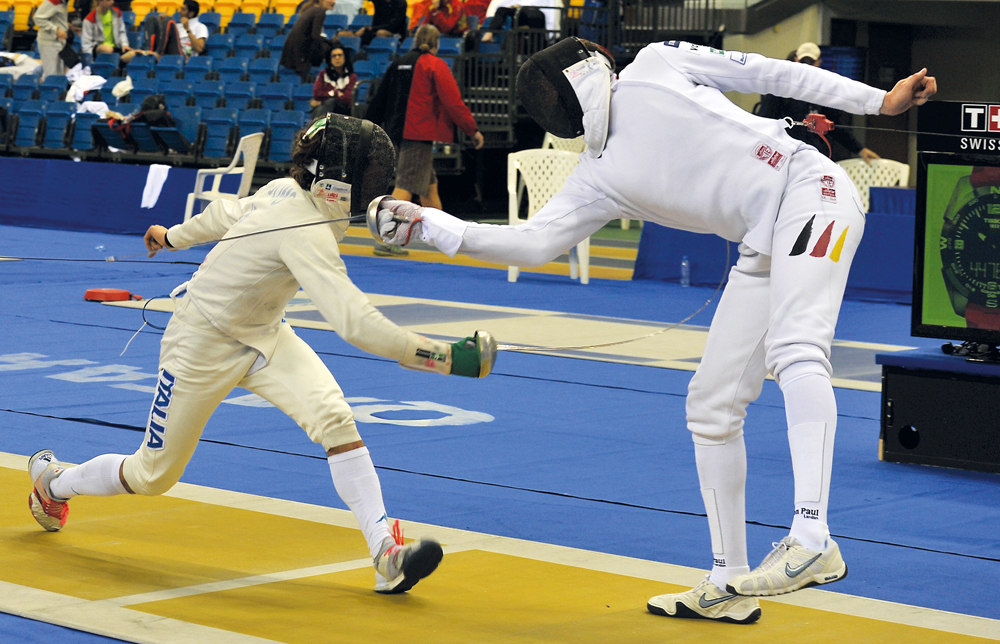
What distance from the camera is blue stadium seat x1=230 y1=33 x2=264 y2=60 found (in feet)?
64.4

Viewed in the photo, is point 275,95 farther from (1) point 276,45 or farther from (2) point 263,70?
(1) point 276,45

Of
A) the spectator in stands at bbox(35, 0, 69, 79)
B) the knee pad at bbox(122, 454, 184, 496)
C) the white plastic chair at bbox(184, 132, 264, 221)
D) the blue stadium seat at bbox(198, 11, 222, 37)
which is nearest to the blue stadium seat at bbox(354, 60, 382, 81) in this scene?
the white plastic chair at bbox(184, 132, 264, 221)

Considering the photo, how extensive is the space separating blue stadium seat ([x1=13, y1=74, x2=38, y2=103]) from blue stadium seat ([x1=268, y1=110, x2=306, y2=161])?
5.94 metres

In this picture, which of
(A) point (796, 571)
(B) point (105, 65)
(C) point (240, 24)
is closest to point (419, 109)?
(C) point (240, 24)

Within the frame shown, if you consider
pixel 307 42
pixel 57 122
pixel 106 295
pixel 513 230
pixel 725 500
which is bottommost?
pixel 106 295

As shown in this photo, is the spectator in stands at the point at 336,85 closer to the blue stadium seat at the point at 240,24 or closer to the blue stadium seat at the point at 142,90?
the blue stadium seat at the point at 142,90

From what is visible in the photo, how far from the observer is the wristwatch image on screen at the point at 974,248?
6105 millimetres

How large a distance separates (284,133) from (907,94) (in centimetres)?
1361

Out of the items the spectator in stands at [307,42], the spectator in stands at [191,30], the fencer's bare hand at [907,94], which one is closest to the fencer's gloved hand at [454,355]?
the fencer's bare hand at [907,94]

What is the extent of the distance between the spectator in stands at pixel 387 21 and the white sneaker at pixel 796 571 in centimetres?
1510

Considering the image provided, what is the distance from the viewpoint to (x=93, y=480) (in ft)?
14.4

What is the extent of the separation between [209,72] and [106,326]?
1010 centimetres

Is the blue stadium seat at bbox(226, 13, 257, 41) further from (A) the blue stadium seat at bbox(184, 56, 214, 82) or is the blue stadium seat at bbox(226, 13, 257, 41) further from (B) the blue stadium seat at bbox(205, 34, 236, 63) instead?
(A) the blue stadium seat at bbox(184, 56, 214, 82)

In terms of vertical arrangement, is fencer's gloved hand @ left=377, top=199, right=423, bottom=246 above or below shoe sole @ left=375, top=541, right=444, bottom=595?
above
